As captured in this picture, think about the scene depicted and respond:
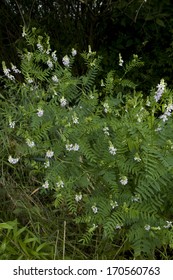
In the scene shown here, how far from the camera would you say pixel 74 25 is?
549cm

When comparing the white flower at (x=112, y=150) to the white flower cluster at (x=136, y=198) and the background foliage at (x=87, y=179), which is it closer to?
the background foliage at (x=87, y=179)

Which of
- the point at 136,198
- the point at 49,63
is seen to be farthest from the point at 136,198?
the point at 49,63

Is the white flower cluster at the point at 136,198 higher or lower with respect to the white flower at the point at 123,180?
lower

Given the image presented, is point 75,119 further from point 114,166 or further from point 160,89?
point 160,89

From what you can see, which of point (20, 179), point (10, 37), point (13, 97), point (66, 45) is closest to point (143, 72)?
point (66, 45)

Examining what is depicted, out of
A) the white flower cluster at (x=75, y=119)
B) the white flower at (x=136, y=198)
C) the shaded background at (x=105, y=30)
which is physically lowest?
the white flower at (x=136, y=198)

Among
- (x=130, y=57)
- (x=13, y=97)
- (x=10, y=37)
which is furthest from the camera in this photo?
(x=10, y=37)

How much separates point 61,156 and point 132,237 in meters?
0.59

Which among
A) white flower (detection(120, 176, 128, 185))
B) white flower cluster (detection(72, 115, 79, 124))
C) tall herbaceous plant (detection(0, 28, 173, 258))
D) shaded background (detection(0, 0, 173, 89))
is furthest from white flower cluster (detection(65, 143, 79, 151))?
shaded background (detection(0, 0, 173, 89))

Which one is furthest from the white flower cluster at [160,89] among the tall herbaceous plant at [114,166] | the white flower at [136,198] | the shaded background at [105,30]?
the shaded background at [105,30]

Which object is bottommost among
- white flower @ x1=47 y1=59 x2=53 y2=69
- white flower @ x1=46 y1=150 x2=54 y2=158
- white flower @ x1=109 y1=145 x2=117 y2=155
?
white flower @ x1=109 y1=145 x2=117 y2=155

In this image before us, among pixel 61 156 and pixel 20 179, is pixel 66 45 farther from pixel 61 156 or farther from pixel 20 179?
pixel 61 156

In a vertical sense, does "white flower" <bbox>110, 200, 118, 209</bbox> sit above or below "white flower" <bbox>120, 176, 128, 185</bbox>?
below

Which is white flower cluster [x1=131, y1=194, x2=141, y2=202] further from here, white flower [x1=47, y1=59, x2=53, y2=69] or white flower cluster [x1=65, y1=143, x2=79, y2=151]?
white flower [x1=47, y1=59, x2=53, y2=69]
